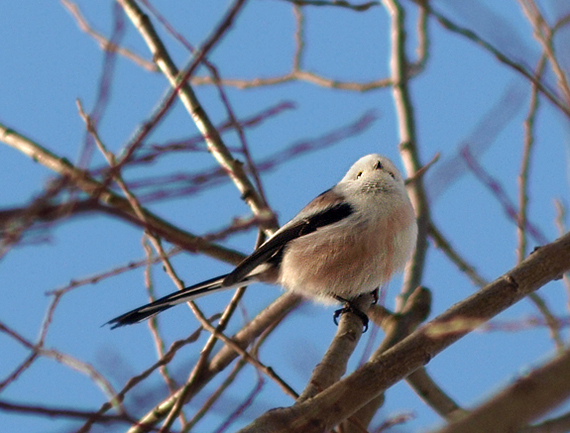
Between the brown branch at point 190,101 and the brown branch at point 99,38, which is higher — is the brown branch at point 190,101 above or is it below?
below

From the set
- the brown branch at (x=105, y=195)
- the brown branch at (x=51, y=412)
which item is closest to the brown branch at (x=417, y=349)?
the brown branch at (x=51, y=412)

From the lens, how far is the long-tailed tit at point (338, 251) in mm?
3379

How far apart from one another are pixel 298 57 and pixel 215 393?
3.20 metres

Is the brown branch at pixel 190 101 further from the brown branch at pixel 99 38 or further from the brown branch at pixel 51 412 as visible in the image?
the brown branch at pixel 51 412

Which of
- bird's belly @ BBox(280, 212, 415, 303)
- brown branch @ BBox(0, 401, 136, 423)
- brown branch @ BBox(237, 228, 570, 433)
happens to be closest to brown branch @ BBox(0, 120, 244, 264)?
bird's belly @ BBox(280, 212, 415, 303)

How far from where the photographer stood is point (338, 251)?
3531 mm

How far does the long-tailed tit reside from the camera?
338 cm

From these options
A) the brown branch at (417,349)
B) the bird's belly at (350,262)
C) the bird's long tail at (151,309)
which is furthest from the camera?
the bird's belly at (350,262)

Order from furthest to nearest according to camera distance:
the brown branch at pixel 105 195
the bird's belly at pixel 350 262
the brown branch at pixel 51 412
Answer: the bird's belly at pixel 350 262, the brown branch at pixel 105 195, the brown branch at pixel 51 412

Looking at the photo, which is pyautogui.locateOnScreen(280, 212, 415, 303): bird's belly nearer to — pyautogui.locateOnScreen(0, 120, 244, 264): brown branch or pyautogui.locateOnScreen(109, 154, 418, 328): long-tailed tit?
pyautogui.locateOnScreen(109, 154, 418, 328): long-tailed tit

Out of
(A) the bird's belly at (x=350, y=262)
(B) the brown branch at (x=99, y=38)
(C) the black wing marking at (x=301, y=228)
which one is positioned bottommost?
(A) the bird's belly at (x=350, y=262)

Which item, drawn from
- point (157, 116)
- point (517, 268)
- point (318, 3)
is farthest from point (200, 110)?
point (157, 116)

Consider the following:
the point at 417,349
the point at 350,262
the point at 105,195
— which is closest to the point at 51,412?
the point at 417,349

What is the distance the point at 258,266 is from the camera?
3525 millimetres
